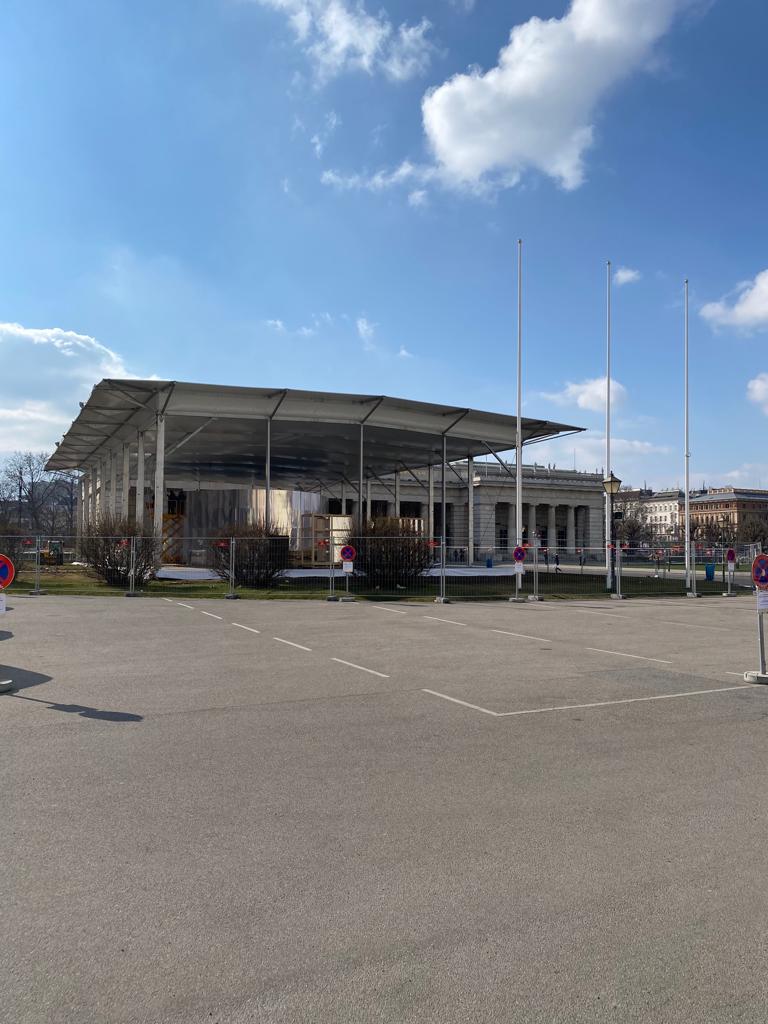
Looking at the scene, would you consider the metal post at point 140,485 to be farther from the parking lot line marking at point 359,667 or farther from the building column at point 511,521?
the building column at point 511,521

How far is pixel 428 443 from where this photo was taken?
49.3m

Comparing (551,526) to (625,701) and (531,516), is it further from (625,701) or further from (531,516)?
(625,701)

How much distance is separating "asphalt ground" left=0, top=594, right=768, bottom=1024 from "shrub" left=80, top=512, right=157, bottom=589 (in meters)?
18.2

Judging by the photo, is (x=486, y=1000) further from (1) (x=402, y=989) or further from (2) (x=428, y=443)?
(2) (x=428, y=443)

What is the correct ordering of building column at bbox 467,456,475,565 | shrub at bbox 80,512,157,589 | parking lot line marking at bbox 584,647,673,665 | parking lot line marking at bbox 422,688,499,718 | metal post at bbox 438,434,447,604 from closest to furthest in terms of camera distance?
parking lot line marking at bbox 422,688,499,718 < parking lot line marking at bbox 584,647,673,665 < metal post at bbox 438,434,447,604 < shrub at bbox 80,512,157,589 < building column at bbox 467,456,475,565

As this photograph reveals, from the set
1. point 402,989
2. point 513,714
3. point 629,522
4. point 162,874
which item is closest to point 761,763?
point 513,714

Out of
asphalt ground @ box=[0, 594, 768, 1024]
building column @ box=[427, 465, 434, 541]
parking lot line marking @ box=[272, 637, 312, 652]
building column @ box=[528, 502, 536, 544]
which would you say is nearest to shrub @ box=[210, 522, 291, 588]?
building column @ box=[427, 465, 434, 541]

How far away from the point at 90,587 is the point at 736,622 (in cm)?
2326

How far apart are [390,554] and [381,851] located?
25181 mm

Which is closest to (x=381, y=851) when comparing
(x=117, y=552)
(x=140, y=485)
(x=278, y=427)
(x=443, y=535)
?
(x=443, y=535)

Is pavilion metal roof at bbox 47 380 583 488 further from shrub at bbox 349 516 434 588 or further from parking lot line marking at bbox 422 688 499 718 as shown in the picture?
parking lot line marking at bbox 422 688 499 718

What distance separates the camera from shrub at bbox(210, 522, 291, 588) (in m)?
28.5

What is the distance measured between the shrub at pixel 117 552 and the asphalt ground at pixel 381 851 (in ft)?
59.6

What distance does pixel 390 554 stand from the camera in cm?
2986
